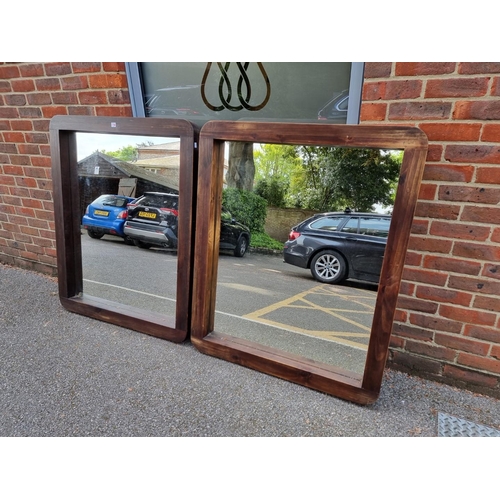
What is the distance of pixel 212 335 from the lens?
79.7 inches

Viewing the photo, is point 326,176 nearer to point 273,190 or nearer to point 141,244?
point 273,190

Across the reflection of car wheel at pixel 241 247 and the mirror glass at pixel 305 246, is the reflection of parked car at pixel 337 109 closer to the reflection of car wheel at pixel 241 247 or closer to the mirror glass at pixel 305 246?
the mirror glass at pixel 305 246

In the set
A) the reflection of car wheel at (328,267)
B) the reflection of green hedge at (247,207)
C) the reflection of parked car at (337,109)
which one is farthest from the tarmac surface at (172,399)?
the reflection of parked car at (337,109)

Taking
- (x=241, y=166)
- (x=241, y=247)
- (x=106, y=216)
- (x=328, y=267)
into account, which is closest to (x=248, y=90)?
(x=241, y=166)

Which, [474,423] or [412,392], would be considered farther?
[412,392]

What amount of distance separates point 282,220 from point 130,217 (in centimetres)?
111

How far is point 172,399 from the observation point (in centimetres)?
161

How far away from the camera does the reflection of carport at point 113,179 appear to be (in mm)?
2051

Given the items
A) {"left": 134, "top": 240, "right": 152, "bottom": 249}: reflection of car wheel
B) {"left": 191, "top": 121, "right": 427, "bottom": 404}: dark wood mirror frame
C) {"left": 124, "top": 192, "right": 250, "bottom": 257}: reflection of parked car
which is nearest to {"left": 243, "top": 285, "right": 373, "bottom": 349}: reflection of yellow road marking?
{"left": 191, "top": 121, "right": 427, "bottom": 404}: dark wood mirror frame

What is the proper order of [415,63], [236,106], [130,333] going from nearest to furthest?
[415,63] → [236,106] → [130,333]

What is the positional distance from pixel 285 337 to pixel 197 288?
62 cm

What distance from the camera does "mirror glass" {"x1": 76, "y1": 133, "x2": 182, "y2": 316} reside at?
2031 millimetres
